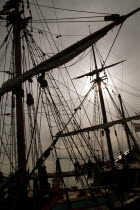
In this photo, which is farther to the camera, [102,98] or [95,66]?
[95,66]

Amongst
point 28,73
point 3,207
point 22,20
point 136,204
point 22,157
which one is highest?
point 22,20

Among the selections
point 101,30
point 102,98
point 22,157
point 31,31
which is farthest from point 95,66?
point 22,157

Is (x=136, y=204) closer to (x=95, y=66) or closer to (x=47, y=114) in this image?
(x=47, y=114)

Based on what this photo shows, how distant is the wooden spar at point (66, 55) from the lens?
8.21m

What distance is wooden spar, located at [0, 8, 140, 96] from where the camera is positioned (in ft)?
26.9

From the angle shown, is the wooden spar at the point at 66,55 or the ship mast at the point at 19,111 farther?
the wooden spar at the point at 66,55

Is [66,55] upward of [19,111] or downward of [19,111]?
upward

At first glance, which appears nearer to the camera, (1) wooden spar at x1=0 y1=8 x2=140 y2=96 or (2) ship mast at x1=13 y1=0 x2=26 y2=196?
(2) ship mast at x1=13 y1=0 x2=26 y2=196

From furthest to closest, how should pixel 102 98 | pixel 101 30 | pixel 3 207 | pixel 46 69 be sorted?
pixel 102 98 → pixel 46 69 → pixel 101 30 → pixel 3 207

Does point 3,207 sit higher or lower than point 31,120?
lower

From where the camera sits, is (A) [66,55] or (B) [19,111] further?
(A) [66,55]

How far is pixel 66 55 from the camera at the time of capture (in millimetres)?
8695

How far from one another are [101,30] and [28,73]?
400 cm

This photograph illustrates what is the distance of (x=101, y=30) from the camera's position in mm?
8195
